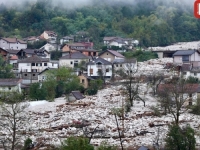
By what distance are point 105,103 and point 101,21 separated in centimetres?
3070

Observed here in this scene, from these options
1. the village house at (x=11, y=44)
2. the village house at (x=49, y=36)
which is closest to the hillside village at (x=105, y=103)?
the village house at (x=11, y=44)

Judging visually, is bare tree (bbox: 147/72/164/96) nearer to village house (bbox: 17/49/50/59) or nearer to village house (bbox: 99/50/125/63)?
village house (bbox: 99/50/125/63)

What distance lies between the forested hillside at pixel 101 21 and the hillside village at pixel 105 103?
10290 mm

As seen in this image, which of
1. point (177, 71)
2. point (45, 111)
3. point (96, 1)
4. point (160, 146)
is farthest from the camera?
point (96, 1)

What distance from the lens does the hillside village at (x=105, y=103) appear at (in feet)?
47.1

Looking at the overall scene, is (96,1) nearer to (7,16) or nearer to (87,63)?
(7,16)

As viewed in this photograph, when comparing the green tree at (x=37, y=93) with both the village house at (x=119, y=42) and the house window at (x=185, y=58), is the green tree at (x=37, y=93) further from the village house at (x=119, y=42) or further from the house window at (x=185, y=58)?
the village house at (x=119, y=42)

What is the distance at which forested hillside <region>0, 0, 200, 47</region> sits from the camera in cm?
4403

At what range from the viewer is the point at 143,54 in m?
33.8

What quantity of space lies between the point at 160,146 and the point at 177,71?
44.3 feet

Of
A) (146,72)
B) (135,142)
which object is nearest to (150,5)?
(146,72)

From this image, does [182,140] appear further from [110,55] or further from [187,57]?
[110,55]

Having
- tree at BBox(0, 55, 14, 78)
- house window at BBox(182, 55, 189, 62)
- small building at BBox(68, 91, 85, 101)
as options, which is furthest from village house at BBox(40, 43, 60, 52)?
small building at BBox(68, 91, 85, 101)

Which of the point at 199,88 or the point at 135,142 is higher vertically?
the point at 199,88
